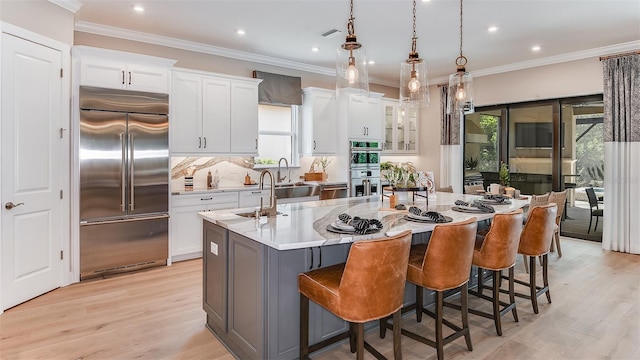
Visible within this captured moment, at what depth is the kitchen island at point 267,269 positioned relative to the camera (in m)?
2.32

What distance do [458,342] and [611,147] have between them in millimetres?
4606

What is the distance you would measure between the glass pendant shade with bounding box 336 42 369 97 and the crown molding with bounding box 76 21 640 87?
10.6 feet

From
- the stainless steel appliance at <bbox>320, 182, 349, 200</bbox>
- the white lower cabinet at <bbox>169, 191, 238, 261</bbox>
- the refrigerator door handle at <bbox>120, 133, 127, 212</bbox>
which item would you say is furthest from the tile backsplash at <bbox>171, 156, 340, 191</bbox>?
the refrigerator door handle at <bbox>120, 133, 127, 212</bbox>

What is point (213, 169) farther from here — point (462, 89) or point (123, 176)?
point (462, 89)

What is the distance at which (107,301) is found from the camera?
3.65m

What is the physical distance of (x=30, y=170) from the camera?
12.1 feet

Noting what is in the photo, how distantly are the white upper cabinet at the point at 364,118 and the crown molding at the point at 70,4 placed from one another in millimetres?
4130

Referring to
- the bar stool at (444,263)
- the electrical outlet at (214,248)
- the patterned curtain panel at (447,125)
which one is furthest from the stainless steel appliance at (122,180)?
the patterned curtain panel at (447,125)

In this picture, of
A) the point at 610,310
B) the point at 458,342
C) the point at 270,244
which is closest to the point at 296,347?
the point at 270,244

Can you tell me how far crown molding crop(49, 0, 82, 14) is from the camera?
153 inches

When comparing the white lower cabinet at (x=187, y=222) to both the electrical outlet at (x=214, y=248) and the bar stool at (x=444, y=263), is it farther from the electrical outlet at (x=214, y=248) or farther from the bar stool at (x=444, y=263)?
the bar stool at (x=444, y=263)

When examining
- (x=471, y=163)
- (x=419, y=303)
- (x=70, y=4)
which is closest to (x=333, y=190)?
(x=471, y=163)

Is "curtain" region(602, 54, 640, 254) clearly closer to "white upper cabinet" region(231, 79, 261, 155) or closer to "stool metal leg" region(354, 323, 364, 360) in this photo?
"white upper cabinet" region(231, 79, 261, 155)

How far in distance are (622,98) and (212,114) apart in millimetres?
5890
